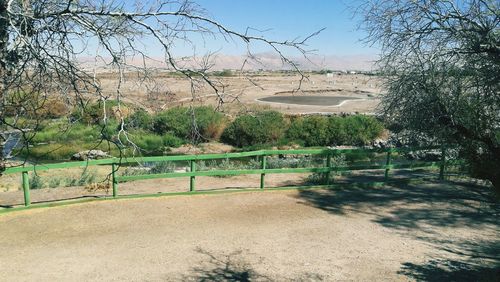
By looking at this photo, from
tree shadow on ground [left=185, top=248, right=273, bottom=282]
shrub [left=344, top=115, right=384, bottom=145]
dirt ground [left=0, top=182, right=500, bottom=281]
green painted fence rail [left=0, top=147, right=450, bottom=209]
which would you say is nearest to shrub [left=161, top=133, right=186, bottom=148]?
shrub [left=344, top=115, right=384, bottom=145]

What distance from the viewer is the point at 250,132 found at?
3066cm

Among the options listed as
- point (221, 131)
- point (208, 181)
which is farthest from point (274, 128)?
point (208, 181)

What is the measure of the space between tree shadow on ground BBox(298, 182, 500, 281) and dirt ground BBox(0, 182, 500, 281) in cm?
3

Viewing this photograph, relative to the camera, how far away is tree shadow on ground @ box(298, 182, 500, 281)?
24.5 feet

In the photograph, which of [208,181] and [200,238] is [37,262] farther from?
[208,181]

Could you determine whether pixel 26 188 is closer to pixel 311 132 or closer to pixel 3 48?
pixel 3 48

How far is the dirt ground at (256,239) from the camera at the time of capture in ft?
23.4

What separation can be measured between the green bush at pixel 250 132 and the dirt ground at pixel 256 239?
18.8 metres

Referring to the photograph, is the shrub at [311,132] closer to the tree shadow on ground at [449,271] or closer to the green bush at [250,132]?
the green bush at [250,132]

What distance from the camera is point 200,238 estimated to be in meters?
8.54

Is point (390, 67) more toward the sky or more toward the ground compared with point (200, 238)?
more toward the sky

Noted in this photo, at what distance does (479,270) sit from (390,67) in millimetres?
4272

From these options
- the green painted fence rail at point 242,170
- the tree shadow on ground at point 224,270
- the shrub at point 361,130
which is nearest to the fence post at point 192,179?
the green painted fence rail at point 242,170

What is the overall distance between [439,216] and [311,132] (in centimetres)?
2086
